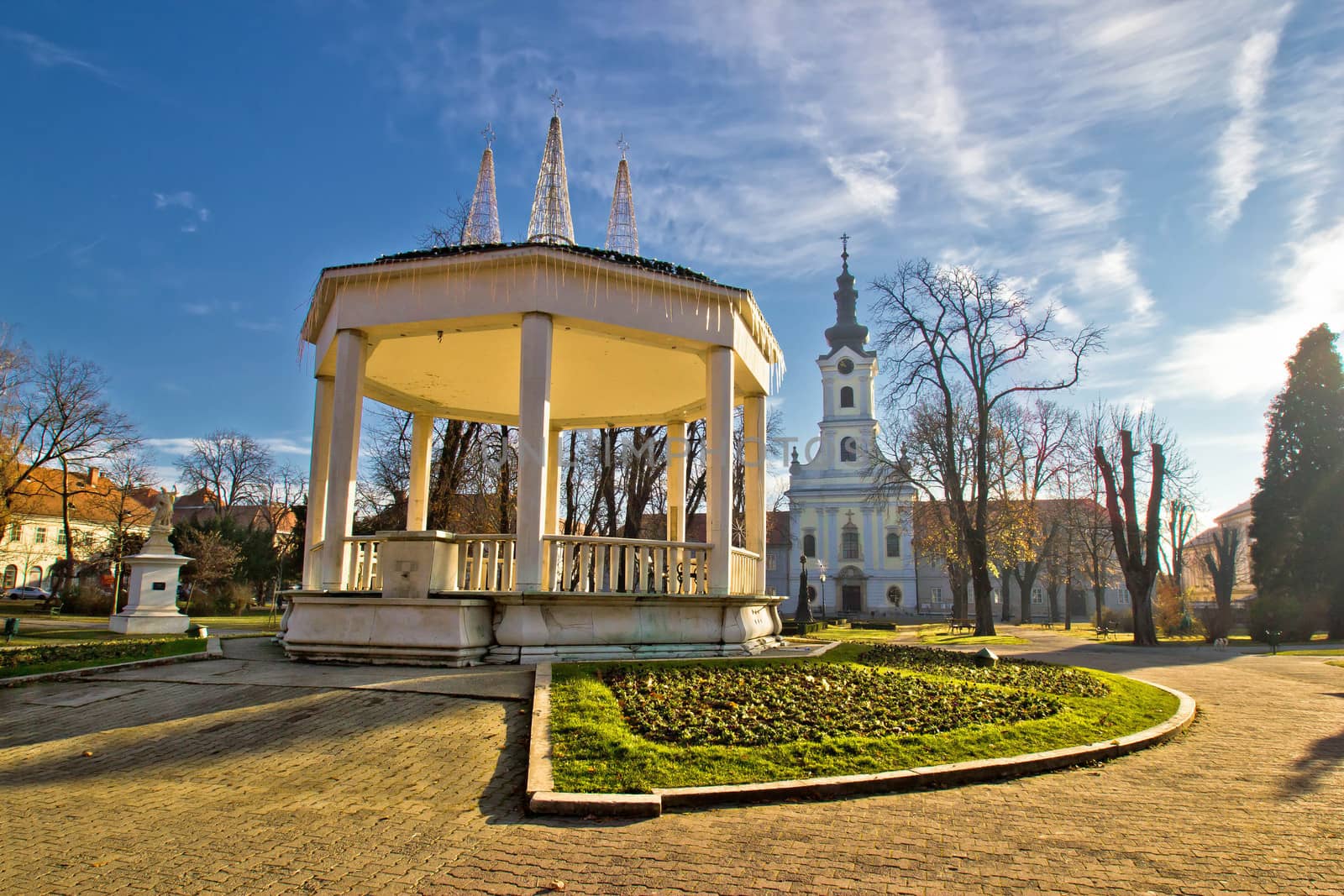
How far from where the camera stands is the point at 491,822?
4.74m

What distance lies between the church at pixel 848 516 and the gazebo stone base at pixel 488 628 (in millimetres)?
59324

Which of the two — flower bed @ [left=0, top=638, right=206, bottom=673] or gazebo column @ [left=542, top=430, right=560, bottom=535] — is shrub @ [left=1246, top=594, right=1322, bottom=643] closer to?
gazebo column @ [left=542, top=430, right=560, bottom=535]

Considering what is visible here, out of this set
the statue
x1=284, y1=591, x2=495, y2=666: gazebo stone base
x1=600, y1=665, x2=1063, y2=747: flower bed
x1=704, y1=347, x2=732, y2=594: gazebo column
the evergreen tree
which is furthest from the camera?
the evergreen tree

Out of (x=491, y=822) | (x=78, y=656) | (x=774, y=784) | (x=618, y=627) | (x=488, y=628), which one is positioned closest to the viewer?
(x=491, y=822)

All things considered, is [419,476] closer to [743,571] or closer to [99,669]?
[743,571]

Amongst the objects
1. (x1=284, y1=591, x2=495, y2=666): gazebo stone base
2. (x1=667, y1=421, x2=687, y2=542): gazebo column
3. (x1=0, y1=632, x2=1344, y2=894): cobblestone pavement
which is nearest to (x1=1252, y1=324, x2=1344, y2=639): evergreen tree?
(x1=667, y1=421, x2=687, y2=542): gazebo column

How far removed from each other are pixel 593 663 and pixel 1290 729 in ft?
24.7

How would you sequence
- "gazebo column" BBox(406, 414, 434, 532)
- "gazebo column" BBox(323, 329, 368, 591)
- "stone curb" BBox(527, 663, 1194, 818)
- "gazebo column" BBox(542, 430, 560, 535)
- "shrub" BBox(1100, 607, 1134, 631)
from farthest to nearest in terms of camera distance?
"shrub" BBox(1100, 607, 1134, 631), "gazebo column" BBox(542, 430, 560, 535), "gazebo column" BBox(406, 414, 434, 532), "gazebo column" BBox(323, 329, 368, 591), "stone curb" BBox(527, 663, 1194, 818)

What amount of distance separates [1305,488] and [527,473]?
38118 millimetres

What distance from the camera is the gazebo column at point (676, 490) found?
16828mm

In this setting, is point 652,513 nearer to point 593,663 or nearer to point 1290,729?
point 593,663

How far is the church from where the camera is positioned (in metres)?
70.3

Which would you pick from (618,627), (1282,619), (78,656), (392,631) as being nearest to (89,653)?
(78,656)

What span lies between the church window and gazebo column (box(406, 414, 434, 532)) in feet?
193
